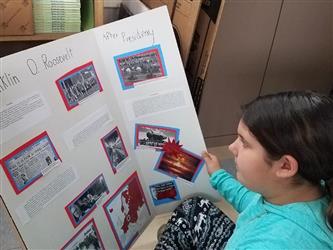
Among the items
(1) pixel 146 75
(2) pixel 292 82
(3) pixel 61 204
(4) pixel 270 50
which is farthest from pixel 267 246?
(2) pixel 292 82

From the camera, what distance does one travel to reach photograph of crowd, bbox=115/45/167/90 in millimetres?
1360

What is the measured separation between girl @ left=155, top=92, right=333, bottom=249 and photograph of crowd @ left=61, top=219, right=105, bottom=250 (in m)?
0.52

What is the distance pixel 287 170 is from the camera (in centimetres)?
91

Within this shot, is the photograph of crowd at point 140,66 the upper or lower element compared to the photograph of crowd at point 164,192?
upper

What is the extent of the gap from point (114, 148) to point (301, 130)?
70cm

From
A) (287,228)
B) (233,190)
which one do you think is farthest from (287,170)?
(233,190)

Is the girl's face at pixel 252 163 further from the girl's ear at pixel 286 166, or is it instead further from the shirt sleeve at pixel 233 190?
the shirt sleeve at pixel 233 190

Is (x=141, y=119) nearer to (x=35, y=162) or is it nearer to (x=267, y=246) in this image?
(x=35, y=162)

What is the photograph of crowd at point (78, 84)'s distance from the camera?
1.17 metres

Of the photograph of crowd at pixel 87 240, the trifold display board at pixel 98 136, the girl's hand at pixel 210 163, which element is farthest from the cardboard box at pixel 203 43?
the photograph of crowd at pixel 87 240

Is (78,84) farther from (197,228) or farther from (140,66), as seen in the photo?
(197,228)

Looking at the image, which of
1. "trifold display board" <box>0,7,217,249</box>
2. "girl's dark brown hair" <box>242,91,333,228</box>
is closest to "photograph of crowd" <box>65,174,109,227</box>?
"trifold display board" <box>0,7,217,249</box>

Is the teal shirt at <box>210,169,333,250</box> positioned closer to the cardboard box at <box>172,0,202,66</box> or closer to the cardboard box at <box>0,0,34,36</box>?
the cardboard box at <box>172,0,202,66</box>

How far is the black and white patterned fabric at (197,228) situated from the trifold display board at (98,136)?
8 centimetres
